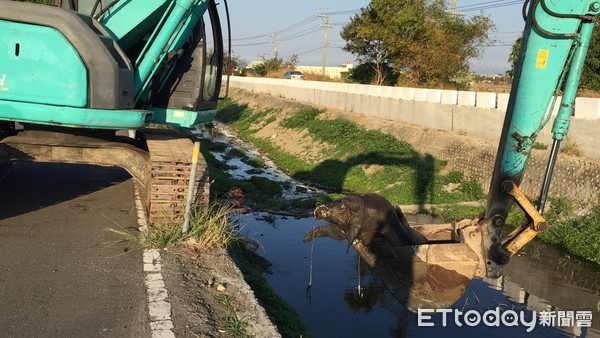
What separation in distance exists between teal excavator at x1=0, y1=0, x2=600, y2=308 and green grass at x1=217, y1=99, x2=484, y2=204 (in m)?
6.77

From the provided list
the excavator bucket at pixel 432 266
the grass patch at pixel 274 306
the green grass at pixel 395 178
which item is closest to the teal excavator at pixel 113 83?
the grass patch at pixel 274 306

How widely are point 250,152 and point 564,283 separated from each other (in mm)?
15877

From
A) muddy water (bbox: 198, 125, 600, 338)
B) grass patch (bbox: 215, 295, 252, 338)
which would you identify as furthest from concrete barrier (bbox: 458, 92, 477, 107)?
grass patch (bbox: 215, 295, 252, 338)

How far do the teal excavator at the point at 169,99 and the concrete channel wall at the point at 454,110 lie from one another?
23.5 ft

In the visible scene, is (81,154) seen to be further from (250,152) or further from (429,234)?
(250,152)

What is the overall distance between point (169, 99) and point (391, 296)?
4.15 meters

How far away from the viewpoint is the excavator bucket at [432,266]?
5.32 meters

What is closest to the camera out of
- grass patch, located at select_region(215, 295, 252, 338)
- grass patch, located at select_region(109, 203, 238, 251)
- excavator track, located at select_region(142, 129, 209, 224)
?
grass patch, located at select_region(215, 295, 252, 338)

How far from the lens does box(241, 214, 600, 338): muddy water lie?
21.6 feet

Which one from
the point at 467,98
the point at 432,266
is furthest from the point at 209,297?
the point at 467,98

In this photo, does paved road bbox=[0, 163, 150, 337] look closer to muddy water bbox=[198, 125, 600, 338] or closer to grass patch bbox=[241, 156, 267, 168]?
muddy water bbox=[198, 125, 600, 338]

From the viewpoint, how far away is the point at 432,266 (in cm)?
543

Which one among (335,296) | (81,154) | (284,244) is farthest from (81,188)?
(335,296)

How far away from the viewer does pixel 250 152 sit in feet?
75.4
